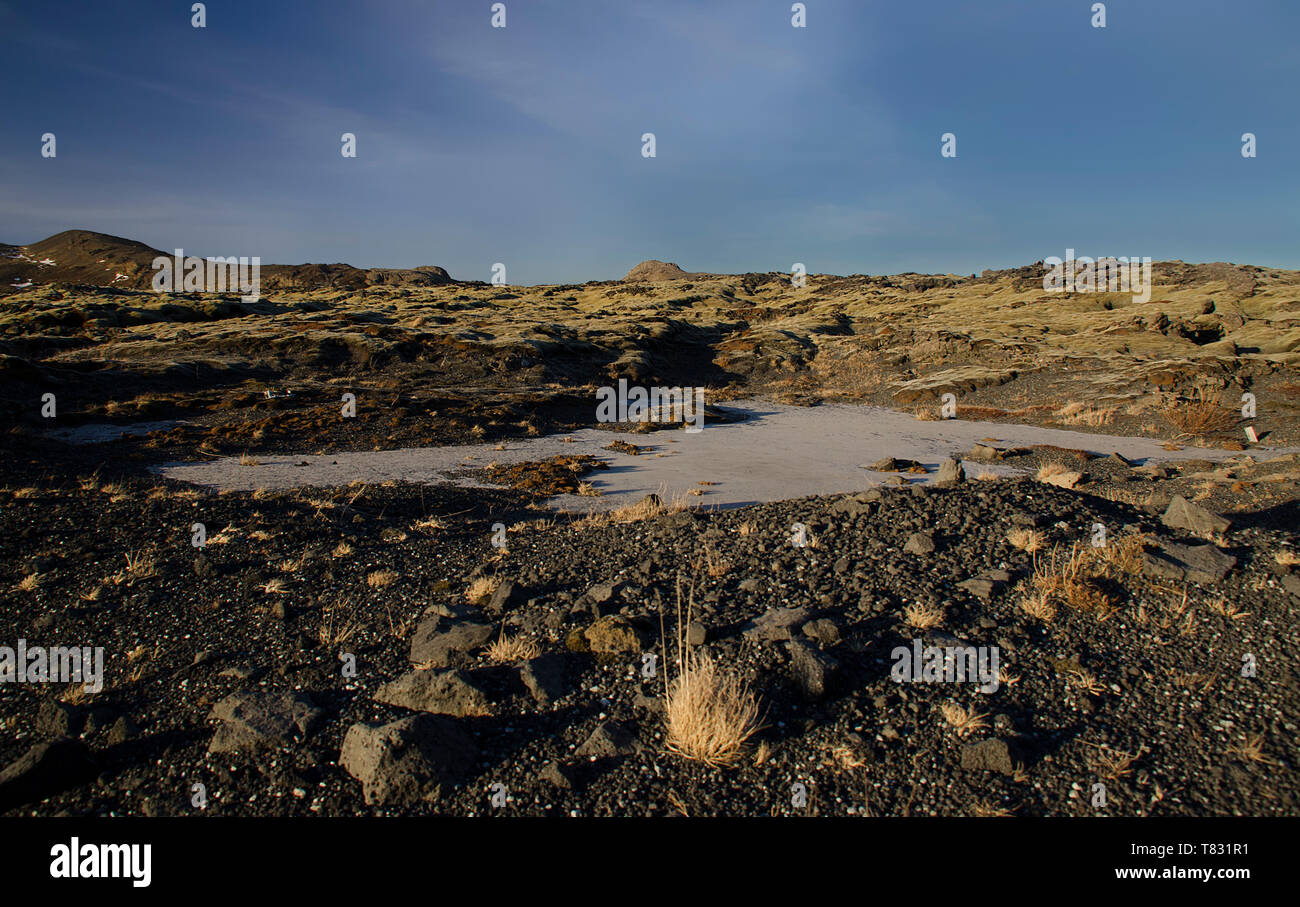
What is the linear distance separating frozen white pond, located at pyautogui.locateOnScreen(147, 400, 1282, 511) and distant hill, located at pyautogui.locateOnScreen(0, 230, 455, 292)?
95.2m

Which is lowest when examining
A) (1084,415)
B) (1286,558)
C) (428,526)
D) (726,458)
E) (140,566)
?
(140,566)

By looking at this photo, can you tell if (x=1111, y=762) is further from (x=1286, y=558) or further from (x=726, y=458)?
(x=726, y=458)

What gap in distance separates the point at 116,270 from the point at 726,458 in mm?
138875

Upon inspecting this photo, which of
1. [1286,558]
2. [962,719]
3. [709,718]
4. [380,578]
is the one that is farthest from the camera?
[380,578]

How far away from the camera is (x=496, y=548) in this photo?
9117 millimetres

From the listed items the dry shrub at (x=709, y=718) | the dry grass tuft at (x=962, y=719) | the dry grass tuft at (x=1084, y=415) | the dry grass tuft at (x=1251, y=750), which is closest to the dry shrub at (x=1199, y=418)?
the dry grass tuft at (x=1084, y=415)

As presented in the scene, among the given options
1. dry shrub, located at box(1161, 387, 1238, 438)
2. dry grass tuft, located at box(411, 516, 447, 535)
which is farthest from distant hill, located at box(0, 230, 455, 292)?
dry shrub, located at box(1161, 387, 1238, 438)

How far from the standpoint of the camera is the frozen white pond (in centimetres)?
1390

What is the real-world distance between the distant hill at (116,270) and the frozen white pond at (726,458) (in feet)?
312

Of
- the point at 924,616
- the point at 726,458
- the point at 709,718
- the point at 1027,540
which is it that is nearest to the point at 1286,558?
the point at 1027,540

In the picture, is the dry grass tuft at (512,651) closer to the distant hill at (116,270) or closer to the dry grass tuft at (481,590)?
the dry grass tuft at (481,590)

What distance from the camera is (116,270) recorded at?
109 m
